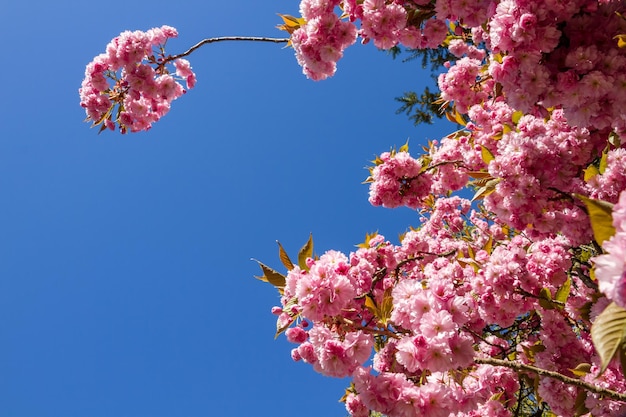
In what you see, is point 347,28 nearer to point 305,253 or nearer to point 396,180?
point 396,180

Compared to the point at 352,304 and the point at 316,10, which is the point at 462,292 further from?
the point at 316,10

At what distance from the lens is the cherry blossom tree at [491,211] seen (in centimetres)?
228

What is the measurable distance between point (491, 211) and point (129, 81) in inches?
148

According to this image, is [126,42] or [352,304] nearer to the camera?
[352,304]

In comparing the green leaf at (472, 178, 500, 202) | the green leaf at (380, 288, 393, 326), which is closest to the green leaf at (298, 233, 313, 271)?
the green leaf at (380, 288, 393, 326)

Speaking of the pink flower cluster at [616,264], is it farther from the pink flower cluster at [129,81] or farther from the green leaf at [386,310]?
the pink flower cluster at [129,81]

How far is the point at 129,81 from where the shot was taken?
183 inches

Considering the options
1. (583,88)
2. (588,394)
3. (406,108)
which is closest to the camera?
(583,88)

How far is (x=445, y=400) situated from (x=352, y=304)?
0.74 meters

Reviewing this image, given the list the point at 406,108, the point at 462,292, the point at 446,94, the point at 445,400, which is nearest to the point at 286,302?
the point at 445,400

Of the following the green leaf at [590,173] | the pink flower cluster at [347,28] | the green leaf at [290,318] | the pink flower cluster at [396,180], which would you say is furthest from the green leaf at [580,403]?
the pink flower cluster at [347,28]

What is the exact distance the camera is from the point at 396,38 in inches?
141

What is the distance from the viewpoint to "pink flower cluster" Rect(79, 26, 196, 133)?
4539mm

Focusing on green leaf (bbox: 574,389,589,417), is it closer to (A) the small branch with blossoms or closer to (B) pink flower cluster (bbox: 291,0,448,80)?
(B) pink flower cluster (bbox: 291,0,448,80)
